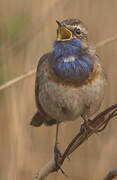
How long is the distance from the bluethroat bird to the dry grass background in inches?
22.0

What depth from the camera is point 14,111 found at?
3080mm

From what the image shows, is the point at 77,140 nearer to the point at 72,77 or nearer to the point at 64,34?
the point at 72,77

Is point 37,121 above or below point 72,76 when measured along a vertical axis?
below

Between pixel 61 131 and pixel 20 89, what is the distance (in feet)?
1.78

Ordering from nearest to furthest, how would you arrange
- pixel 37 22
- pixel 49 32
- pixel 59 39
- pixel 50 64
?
pixel 59 39 < pixel 50 64 < pixel 37 22 < pixel 49 32

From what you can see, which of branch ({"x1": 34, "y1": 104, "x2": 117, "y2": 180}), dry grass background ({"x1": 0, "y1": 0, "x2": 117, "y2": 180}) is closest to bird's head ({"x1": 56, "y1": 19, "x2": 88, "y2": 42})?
dry grass background ({"x1": 0, "y1": 0, "x2": 117, "y2": 180})

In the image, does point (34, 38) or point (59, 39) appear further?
point (34, 38)

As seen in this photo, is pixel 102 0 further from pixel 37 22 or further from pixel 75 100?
pixel 75 100

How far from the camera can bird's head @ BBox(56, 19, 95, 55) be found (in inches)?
91.5

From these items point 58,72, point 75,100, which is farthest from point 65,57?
point 75,100

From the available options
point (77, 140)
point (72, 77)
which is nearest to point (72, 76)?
point (72, 77)

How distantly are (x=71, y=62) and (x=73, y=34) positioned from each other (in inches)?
6.7

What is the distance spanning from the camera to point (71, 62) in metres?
2.43

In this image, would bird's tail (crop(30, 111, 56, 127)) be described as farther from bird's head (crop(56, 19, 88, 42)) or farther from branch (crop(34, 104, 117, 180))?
branch (crop(34, 104, 117, 180))
